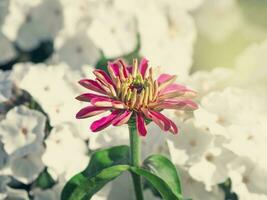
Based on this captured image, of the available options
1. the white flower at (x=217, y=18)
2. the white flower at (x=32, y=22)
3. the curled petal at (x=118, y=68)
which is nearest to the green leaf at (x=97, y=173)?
the curled petal at (x=118, y=68)

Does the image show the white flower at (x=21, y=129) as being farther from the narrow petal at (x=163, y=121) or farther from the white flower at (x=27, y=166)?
the narrow petal at (x=163, y=121)

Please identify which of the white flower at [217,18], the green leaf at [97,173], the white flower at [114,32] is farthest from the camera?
the white flower at [217,18]

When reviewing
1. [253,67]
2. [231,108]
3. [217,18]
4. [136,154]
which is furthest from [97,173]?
[217,18]

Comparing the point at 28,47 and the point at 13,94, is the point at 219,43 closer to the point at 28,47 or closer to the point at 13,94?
the point at 28,47

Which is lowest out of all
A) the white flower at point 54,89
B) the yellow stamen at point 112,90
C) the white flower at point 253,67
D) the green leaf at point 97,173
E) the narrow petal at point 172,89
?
the green leaf at point 97,173

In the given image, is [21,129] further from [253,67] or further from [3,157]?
[253,67]

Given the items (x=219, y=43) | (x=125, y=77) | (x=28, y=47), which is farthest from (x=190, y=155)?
(x=219, y=43)
